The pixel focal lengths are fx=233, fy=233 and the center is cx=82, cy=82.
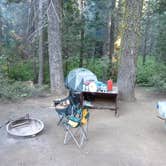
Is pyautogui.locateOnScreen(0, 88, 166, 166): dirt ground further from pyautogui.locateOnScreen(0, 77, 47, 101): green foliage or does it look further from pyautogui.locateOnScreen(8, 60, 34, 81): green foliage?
pyautogui.locateOnScreen(8, 60, 34, 81): green foliage

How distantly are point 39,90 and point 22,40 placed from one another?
364 cm

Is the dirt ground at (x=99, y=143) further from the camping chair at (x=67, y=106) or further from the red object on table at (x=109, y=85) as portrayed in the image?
the red object on table at (x=109, y=85)

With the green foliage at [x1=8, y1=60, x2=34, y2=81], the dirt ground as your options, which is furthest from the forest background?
the dirt ground

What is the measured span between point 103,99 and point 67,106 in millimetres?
1555

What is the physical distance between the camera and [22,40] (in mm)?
9969

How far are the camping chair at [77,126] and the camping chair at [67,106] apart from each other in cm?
19

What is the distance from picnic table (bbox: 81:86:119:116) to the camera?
17.8 ft

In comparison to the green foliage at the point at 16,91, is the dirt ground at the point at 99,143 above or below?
below

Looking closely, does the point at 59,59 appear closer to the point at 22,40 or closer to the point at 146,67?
the point at 22,40

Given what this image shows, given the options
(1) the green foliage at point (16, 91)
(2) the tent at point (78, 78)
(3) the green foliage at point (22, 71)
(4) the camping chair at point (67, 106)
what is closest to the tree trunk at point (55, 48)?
(2) the tent at point (78, 78)

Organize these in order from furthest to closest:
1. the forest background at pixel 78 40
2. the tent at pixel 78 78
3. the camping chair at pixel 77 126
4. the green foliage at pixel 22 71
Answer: the green foliage at pixel 22 71
the forest background at pixel 78 40
the tent at pixel 78 78
the camping chair at pixel 77 126

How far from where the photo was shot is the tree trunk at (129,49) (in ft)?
19.8

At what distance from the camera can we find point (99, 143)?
13.3 ft

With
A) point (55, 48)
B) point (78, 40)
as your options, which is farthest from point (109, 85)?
point (78, 40)
